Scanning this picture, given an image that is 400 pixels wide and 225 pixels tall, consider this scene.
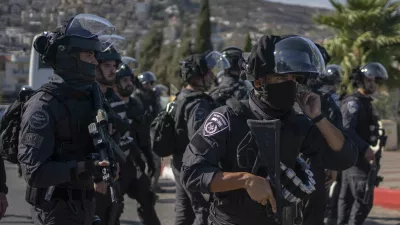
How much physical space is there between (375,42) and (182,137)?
15.4 metres

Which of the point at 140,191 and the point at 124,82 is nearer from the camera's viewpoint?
the point at 140,191

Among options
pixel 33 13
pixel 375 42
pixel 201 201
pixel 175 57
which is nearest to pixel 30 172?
pixel 201 201

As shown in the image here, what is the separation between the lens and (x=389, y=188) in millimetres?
11688

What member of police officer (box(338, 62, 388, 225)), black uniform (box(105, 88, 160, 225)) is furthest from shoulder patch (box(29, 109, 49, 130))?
police officer (box(338, 62, 388, 225))

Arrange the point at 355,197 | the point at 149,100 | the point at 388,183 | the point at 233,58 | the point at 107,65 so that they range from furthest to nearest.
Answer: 1. the point at 149,100
2. the point at 388,183
3. the point at 233,58
4. the point at 355,197
5. the point at 107,65

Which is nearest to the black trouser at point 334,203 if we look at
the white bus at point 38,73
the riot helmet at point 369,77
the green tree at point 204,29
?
the riot helmet at point 369,77

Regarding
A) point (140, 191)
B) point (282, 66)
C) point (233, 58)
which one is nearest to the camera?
point (282, 66)

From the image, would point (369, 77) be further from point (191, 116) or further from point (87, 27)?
point (87, 27)

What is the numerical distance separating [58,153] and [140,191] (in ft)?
9.02

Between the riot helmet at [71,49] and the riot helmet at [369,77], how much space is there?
441 cm

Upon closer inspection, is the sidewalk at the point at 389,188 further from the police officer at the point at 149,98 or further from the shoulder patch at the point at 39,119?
the shoulder patch at the point at 39,119

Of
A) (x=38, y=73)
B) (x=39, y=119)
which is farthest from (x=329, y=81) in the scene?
A: (x=38, y=73)

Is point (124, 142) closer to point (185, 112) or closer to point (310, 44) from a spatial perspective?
point (185, 112)

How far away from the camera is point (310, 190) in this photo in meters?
3.86
